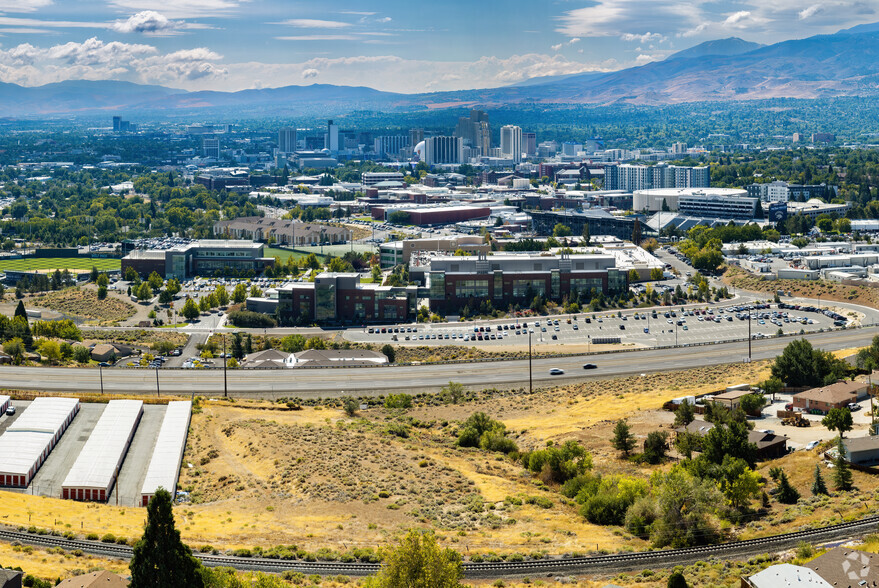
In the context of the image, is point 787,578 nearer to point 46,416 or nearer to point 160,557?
point 160,557

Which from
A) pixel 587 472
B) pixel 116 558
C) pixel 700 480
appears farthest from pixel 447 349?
pixel 116 558

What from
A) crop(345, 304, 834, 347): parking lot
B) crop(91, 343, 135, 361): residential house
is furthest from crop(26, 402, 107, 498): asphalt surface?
crop(345, 304, 834, 347): parking lot

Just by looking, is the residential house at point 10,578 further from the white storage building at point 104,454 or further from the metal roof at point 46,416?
the metal roof at point 46,416

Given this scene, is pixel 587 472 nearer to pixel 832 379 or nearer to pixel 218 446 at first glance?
pixel 218 446

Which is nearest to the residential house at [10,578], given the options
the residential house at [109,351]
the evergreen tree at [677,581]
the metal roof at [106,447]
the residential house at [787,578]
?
the metal roof at [106,447]

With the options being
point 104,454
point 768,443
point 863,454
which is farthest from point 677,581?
point 104,454

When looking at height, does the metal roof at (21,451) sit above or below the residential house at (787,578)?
below
